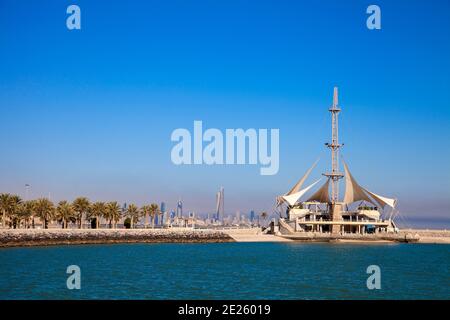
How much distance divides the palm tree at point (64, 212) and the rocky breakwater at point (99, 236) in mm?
11190

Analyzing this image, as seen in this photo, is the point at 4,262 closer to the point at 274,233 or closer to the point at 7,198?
the point at 7,198

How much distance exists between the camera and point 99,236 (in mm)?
94438

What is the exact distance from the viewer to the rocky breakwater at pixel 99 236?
81.9 meters

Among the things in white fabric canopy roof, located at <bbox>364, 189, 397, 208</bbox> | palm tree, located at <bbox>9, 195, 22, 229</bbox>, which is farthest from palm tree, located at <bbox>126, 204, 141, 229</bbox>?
white fabric canopy roof, located at <bbox>364, 189, 397, 208</bbox>

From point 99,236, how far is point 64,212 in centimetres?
1399

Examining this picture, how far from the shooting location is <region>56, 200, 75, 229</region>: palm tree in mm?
104625

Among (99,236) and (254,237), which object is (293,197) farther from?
(99,236)

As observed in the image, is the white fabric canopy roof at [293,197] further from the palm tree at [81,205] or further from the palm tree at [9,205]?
the palm tree at [9,205]

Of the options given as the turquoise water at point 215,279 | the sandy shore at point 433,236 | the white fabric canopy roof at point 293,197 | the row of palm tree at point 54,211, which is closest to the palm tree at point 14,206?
the row of palm tree at point 54,211

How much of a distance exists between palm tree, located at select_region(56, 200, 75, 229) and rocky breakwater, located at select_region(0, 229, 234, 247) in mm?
11190

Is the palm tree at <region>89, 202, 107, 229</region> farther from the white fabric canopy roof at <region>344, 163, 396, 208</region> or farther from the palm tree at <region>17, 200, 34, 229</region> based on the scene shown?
the white fabric canopy roof at <region>344, 163, 396, 208</region>

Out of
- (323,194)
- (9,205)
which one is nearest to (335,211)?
(323,194)
